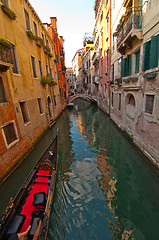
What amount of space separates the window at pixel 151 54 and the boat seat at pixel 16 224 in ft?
23.6

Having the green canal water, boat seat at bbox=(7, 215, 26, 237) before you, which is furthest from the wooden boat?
the green canal water

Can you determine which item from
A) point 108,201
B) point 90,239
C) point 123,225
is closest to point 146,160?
point 108,201

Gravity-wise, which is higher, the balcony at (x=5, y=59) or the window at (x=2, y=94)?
the balcony at (x=5, y=59)

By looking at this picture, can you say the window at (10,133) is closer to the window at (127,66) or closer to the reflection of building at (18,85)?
the reflection of building at (18,85)

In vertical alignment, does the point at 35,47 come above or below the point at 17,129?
above

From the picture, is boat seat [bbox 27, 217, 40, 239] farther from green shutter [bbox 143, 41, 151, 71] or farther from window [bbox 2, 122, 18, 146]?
green shutter [bbox 143, 41, 151, 71]

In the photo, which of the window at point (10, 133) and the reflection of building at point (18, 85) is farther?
the window at point (10, 133)

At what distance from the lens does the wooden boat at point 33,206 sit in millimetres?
2840

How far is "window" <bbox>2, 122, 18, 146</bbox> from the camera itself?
5370mm

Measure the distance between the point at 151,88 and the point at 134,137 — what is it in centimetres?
326

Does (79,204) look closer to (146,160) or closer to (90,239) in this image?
(90,239)

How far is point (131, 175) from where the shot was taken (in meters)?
5.28

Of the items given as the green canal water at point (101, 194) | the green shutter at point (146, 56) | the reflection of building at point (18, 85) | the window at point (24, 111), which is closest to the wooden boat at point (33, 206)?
the green canal water at point (101, 194)

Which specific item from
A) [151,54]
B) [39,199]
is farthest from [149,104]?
[39,199]
